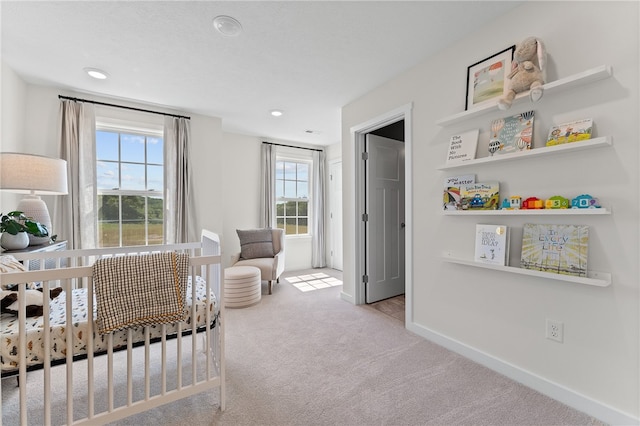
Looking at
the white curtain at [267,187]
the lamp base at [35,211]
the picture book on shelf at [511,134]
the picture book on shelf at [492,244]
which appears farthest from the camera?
the white curtain at [267,187]

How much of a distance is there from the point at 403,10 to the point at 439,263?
5.97 feet

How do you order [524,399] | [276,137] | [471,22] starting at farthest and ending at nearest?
[276,137], [471,22], [524,399]

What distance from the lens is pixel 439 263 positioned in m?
2.24

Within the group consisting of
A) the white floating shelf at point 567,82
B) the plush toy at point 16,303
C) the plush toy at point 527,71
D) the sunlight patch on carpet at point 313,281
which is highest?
the plush toy at point 527,71

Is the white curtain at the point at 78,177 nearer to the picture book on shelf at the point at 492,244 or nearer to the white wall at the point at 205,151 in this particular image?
the white wall at the point at 205,151

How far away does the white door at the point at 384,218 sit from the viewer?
10.5 ft

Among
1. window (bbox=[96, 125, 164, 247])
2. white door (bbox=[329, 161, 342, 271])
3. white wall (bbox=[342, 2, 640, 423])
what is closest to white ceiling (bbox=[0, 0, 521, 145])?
white wall (bbox=[342, 2, 640, 423])

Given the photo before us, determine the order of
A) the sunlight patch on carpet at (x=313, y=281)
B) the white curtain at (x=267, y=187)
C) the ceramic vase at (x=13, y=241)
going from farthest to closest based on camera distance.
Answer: the white curtain at (x=267, y=187) → the sunlight patch on carpet at (x=313, y=281) → the ceramic vase at (x=13, y=241)

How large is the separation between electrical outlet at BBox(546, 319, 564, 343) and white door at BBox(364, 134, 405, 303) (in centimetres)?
176

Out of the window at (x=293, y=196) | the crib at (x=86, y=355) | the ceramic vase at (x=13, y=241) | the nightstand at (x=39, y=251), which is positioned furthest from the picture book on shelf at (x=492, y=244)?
the window at (x=293, y=196)

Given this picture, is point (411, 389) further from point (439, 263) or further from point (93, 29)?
point (93, 29)

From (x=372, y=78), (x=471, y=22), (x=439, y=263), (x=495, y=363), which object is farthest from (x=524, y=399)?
(x=372, y=78)

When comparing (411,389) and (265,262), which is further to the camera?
(265,262)

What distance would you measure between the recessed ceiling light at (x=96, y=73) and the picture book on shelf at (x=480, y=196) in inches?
127
